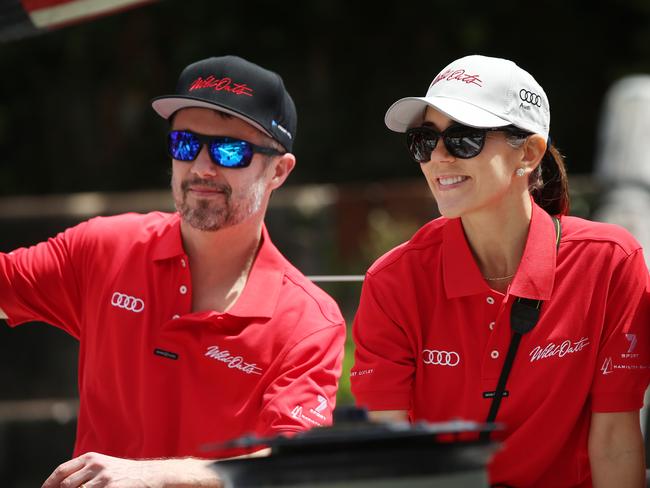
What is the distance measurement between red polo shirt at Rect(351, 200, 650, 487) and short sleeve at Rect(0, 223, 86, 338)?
40.4 inches

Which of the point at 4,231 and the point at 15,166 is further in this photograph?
the point at 15,166

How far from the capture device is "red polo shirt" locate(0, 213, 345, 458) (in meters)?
3.42

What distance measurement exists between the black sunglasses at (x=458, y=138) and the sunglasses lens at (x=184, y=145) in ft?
2.53

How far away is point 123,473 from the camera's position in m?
2.92

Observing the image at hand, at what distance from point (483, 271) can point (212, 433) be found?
943mm

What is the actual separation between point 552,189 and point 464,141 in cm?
46

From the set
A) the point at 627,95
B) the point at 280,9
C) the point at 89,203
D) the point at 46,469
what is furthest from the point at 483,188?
the point at 280,9

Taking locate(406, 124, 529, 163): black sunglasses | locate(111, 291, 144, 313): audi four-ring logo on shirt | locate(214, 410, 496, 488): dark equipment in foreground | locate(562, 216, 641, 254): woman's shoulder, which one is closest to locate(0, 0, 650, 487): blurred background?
locate(111, 291, 144, 313): audi four-ring logo on shirt

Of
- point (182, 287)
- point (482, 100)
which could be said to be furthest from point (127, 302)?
point (482, 100)

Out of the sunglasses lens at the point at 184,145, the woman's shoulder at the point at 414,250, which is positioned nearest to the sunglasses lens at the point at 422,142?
the woman's shoulder at the point at 414,250

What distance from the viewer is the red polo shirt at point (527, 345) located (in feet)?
10.1

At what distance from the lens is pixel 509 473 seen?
3.09 meters

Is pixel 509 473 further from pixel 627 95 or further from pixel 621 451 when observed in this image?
pixel 627 95

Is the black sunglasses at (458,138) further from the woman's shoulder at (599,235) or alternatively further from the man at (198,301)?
the man at (198,301)
